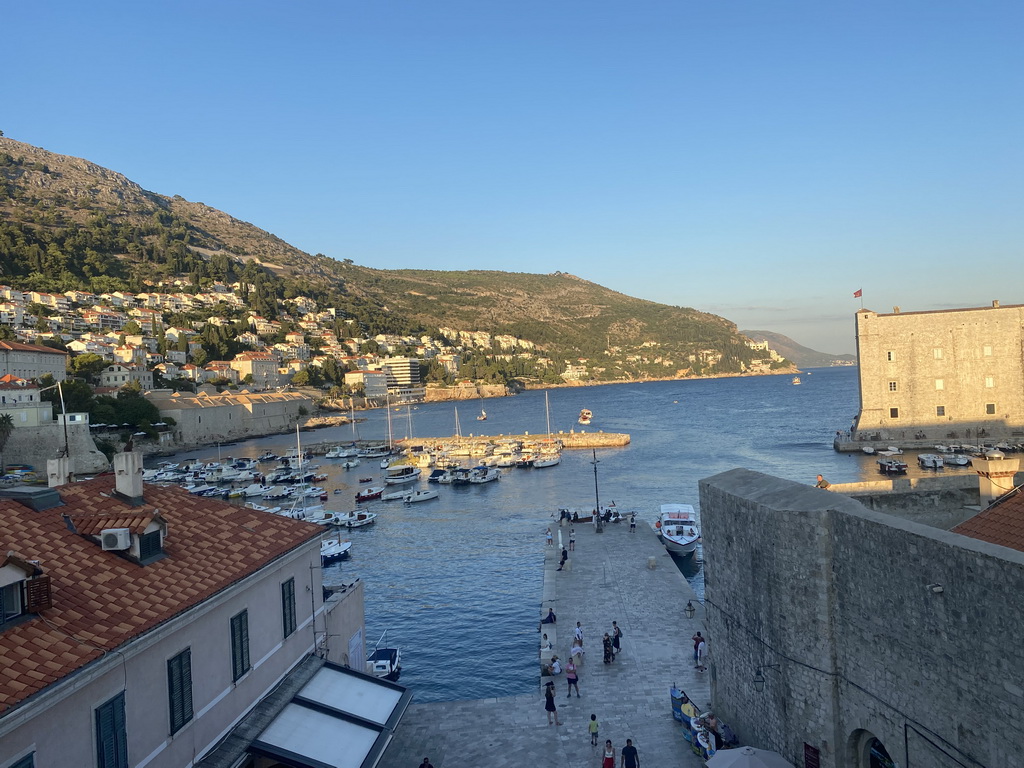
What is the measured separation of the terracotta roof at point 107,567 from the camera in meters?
5.89

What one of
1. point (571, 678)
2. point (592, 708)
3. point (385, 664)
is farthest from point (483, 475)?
point (592, 708)

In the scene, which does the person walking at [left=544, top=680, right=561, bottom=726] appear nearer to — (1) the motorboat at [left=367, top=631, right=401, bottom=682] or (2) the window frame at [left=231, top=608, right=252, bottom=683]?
(1) the motorboat at [left=367, top=631, right=401, bottom=682]

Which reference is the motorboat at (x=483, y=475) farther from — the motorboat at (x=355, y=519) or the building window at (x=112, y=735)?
the building window at (x=112, y=735)

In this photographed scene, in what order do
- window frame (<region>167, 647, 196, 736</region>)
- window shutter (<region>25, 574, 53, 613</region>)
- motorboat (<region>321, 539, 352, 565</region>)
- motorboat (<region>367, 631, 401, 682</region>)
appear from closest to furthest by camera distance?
1. window shutter (<region>25, 574, 53, 613</region>)
2. window frame (<region>167, 647, 196, 736</region>)
3. motorboat (<region>367, 631, 401, 682</region>)
4. motorboat (<region>321, 539, 352, 565</region>)

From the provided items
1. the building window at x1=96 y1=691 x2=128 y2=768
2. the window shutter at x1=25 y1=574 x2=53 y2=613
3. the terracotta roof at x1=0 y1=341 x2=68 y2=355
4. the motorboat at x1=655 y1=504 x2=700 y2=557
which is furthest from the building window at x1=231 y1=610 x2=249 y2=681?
the terracotta roof at x1=0 y1=341 x2=68 y2=355

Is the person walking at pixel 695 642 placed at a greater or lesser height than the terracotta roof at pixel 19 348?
lesser

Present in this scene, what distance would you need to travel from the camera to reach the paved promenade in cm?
1123

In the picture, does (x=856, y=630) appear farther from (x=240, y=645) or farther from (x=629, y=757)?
(x=240, y=645)

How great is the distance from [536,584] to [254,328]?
14202cm

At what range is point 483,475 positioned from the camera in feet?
167

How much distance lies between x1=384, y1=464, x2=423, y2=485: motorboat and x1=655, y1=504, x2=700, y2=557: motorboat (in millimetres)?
24281

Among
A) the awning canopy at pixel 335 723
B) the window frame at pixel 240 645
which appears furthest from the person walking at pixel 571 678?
the window frame at pixel 240 645

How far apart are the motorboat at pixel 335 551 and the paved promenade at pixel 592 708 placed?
43.0ft

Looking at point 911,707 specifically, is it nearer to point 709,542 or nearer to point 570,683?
point 709,542
